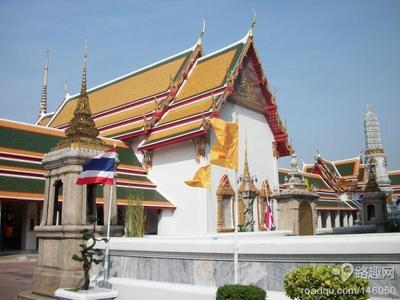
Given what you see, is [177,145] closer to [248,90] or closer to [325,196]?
[248,90]

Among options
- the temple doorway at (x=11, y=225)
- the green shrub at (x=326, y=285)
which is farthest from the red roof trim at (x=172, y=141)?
the green shrub at (x=326, y=285)

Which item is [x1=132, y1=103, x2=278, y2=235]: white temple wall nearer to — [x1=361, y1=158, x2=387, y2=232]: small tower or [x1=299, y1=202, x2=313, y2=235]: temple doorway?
[x1=299, y1=202, x2=313, y2=235]: temple doorway

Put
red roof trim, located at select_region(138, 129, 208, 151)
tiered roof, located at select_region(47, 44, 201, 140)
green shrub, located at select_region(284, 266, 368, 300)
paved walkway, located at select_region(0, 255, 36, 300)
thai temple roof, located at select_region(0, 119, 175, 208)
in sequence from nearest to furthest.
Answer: green shrub, located at select_region(284, 266, 368, 300), paved walkway, located at select_region(0, 255, 36, 300), thai temple roof, located at select_region(0, 119, 175, 208), red roof trim, located at select_region(138, 129, 208, 151), tiered roof, located at select_region(47, 44, 201, 140)

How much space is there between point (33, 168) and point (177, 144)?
21.4 ft

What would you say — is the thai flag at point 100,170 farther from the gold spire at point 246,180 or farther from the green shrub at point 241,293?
the gold spire at point 246,180

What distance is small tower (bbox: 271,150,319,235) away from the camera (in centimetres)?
1490

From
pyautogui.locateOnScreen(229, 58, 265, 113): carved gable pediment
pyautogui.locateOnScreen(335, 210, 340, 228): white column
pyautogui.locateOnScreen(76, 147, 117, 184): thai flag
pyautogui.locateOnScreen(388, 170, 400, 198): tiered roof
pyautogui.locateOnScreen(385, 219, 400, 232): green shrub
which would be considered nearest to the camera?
pyautogui.locateOnScreen(76, 147, 117, 184): thai flag

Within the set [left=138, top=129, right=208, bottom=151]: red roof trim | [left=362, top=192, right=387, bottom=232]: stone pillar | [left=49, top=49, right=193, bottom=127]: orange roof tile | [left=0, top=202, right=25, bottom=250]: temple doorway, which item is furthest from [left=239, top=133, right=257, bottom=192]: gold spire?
[left=0, top=202, right=25, bottom=250]: temple doorway

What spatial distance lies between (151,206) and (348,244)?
15.0 meters

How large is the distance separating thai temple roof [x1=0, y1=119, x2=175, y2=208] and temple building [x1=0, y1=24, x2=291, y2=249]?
0.04 m

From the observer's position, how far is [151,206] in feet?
62.0

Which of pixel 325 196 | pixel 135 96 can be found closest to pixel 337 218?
pixel 325 196

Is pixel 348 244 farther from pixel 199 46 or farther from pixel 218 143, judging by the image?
pixel 199 46

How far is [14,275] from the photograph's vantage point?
39.3 ft
